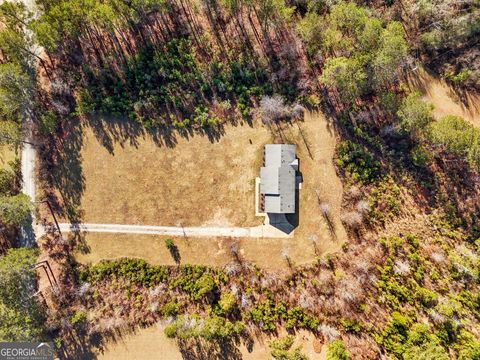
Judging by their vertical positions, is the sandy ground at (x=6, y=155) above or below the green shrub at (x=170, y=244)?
above

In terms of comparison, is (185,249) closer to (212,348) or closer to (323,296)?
(212,348)

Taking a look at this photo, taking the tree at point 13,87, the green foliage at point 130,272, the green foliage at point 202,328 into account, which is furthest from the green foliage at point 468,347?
the tree at point 13,87

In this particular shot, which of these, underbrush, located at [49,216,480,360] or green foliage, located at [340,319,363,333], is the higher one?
underbrush, located at [49,216,480,360]

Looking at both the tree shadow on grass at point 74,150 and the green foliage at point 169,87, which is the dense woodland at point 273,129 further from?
the tree shadow on grass at point 74,150

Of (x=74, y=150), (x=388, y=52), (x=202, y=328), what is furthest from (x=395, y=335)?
(x=74, y=150)

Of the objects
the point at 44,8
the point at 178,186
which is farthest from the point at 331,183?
the point at 44,8

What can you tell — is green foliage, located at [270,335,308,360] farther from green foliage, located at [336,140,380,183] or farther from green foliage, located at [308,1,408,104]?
green foliage, located at [308,1,408,104]

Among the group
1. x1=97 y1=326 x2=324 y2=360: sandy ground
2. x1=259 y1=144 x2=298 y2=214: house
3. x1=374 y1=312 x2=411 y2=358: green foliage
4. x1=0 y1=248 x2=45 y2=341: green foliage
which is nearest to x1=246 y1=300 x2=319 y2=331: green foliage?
x1=374 y1=312 x2=411 y2=358: green foliage
